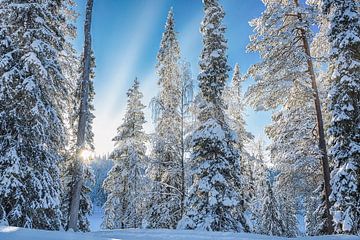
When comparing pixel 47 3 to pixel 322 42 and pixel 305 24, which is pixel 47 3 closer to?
pixel 305 24

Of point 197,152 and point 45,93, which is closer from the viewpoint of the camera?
point 45,93

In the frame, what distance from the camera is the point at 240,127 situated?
20.6 m

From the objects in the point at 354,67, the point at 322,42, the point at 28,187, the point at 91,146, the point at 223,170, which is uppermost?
the point at 322,42

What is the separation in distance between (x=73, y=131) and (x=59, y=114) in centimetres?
925

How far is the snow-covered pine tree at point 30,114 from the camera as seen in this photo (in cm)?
1123

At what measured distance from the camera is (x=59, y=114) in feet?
44.8

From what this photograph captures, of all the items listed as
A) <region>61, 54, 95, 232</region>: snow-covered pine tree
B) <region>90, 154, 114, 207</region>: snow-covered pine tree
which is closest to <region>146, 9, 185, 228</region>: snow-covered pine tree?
<region>61, 54, 95, 232</region>: snow-covered pine tree

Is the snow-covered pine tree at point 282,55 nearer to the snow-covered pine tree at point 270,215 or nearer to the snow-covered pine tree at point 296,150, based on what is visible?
the snow-covered pine tree at point 296,150

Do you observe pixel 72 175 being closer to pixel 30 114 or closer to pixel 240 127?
pixel 30 114

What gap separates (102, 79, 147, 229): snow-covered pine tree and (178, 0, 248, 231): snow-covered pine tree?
9.68 m

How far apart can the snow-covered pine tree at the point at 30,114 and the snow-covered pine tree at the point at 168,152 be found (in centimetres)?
676

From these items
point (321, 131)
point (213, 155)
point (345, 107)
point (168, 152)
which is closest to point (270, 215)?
point (168, 152)

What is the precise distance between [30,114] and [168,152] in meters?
9.26

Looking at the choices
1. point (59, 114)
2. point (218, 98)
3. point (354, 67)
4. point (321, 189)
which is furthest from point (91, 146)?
point (354, 67)
